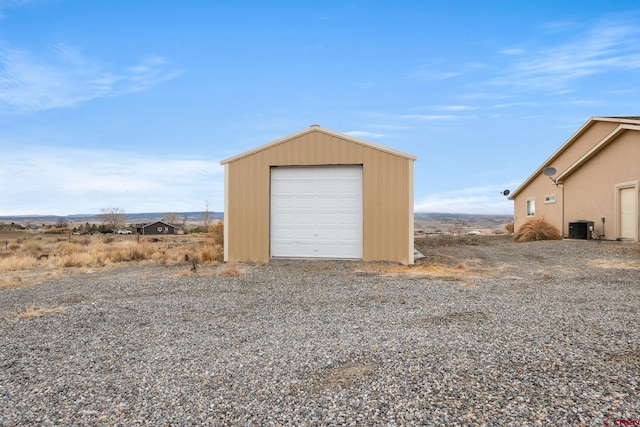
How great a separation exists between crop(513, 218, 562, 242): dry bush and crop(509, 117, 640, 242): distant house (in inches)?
25.2

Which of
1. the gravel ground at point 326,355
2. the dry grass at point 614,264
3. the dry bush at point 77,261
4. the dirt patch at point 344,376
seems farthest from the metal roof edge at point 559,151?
the dry bush at point 77,261

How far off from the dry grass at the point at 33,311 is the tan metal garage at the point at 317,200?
229 inches

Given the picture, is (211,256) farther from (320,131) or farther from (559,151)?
(559,151)

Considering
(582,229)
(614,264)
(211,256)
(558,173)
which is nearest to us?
(614,264)

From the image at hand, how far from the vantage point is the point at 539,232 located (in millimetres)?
18047

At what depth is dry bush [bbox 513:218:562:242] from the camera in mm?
17922

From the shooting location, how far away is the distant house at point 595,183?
1451cm

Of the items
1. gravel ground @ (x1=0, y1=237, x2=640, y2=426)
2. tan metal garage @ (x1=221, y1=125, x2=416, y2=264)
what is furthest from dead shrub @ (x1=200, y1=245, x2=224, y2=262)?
gravel ground @ (x1=0, y1=237, x2=640, y2=426)

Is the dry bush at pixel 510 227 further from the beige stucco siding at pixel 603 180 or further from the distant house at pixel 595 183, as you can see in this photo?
the beige stucco siding at pixel 603 180


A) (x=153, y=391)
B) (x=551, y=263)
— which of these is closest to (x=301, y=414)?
(x=153, y=391)

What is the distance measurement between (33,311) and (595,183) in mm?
18389

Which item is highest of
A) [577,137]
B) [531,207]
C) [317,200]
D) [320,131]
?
[577,137]

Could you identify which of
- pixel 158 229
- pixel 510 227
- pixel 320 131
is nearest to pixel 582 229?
pixel 510 227

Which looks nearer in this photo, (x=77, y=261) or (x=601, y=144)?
(x=77, y=261)
